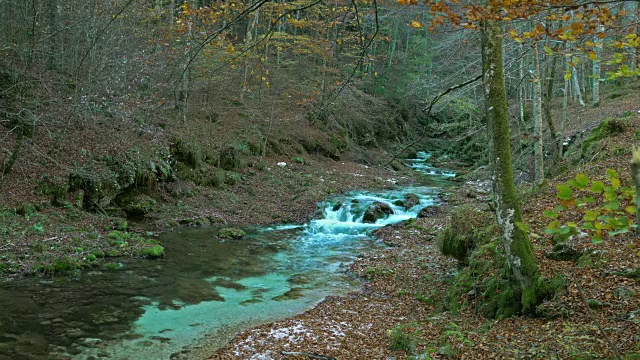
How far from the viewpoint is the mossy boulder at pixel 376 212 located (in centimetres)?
1759

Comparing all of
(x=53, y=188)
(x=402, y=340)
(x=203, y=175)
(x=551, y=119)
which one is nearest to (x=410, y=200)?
(x=551, y=119)

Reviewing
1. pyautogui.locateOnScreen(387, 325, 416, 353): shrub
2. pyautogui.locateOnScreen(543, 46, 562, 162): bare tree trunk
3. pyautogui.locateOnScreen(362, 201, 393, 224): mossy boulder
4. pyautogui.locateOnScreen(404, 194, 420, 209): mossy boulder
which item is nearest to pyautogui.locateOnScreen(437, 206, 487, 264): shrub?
pyautogui.locateOnScreen(387, 325, 416, 353): shrub

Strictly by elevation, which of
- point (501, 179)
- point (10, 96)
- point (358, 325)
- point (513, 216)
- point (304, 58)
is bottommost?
point (358, 325)

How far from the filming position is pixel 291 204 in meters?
19.2

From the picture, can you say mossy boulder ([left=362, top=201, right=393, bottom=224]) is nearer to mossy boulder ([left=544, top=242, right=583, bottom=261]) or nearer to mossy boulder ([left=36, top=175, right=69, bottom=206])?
mossy boulder ([left=36, top=175, right=69, bottom=206])

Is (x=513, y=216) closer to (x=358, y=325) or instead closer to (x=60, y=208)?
(x=358, y=325)

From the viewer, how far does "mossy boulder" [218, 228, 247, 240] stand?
14.6 metres

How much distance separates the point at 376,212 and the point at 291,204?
357 centimetres

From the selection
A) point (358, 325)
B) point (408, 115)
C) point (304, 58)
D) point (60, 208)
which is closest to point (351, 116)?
point (304, 58)

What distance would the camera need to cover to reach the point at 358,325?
310 inches

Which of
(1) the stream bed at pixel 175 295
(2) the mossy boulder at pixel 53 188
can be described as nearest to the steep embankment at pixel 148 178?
(2) the mossy boulder at pixel 53 188

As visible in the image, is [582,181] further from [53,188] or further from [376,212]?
[376,212]

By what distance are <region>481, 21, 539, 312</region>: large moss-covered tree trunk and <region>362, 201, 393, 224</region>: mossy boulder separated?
1097 centimetres

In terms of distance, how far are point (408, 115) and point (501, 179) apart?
112 feet
